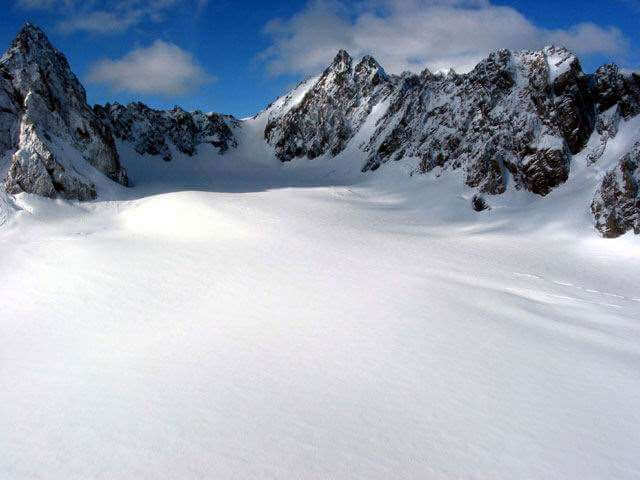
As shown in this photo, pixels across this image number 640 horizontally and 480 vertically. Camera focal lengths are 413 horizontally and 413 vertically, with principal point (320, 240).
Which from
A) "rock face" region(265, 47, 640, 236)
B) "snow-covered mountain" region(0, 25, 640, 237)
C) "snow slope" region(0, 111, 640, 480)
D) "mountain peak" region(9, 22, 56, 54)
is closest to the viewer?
"snow slope" region(0, 111, 640, 480)

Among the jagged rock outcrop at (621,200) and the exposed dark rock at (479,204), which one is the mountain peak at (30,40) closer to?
the exposed dark rock at (479,204)

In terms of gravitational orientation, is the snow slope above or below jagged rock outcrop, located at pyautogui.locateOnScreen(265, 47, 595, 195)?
below

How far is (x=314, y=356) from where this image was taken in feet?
28.3

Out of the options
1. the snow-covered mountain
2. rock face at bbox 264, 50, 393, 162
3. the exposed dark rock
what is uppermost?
rock face at bbox 264, 50, 393, 162

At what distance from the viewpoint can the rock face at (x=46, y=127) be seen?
82.6ft

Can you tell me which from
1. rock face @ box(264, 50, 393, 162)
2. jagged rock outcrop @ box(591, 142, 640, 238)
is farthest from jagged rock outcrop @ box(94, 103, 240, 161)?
jagged rock outcrop @ box(591, 142, 640, 238)

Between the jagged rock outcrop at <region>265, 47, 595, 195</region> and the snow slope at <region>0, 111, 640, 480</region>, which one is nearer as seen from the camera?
the snow slope at <region>0, 111, 640, 480</region>

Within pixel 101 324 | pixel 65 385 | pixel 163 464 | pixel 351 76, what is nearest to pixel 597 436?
pixel 163 464

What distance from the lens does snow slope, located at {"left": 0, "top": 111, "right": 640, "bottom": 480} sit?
19.8 feet

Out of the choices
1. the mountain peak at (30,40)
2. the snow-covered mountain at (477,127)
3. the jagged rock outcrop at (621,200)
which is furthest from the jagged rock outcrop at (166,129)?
the jagged rock outcrop at (621,200)

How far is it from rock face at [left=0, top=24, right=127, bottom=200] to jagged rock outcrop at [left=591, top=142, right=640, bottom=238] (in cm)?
2996

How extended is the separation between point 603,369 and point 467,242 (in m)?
12.9

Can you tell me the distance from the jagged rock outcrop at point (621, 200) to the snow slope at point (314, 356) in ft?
2.09

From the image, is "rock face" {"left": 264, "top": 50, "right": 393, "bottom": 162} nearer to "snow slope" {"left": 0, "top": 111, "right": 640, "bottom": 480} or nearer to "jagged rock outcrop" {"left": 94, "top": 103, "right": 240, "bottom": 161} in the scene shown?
"jagged rock outcrop" {"left": 94, "top": 103, "right": 240, "bottom": 161}
